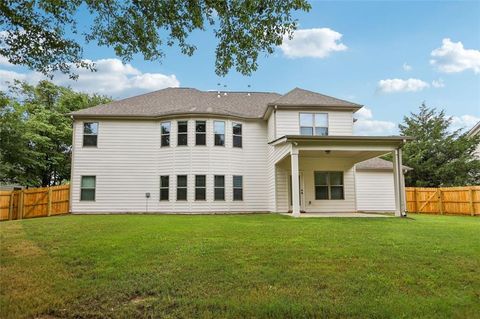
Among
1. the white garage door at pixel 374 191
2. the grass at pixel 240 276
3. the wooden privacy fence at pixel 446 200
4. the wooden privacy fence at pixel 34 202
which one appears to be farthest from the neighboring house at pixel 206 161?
the grass at pixel 240 276

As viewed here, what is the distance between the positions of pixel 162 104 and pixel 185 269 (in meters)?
14.9

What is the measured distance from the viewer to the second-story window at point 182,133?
57.2 feet

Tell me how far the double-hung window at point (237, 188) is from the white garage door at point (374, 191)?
6404 millimetres

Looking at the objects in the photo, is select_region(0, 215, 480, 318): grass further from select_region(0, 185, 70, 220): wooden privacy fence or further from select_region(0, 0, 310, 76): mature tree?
select_region(0, 185, 70, 220): wooden privacy fence

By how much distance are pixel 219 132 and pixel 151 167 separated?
12.4 feet

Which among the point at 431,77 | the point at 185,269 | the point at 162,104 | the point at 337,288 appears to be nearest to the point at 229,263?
the point at 185,269

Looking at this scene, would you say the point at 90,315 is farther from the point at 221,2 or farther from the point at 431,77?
the point at 431,77

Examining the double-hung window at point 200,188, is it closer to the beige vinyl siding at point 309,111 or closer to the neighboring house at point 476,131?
the beige vinyl siding at point 309,111

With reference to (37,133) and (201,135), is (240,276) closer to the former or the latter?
(201,135)

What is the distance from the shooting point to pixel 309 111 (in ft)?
54.5

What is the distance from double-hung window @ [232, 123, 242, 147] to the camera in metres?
17.8

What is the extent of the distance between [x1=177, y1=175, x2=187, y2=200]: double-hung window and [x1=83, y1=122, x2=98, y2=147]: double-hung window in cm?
459

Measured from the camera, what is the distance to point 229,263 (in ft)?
18.3

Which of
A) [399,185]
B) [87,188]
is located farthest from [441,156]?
[87,188]
